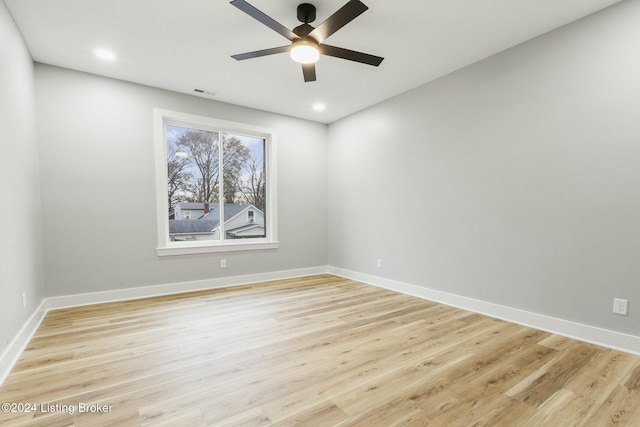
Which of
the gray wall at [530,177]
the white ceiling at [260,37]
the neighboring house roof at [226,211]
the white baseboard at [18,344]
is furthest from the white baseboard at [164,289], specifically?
the white ceiling at [260,37]

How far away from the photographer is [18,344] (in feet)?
7.47

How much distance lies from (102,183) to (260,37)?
254cm

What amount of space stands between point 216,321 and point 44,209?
2.30 meters

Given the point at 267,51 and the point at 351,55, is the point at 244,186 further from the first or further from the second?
the point at 351,55

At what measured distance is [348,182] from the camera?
16.5ft

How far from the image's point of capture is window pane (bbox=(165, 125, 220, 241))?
13.8ft

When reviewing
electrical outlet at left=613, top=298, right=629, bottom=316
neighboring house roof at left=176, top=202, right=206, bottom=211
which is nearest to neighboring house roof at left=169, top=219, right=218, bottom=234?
neighboring house roof at left=176, top=202, right=206, bottom=211

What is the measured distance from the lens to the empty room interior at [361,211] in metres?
1.87

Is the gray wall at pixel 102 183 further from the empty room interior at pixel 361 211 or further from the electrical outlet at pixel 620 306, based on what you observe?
the electrical outlet at pixel 620 306

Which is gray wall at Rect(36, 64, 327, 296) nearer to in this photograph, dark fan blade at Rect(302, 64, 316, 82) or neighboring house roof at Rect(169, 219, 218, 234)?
neighboring house roof at Rect(169, 219, 218, 234)

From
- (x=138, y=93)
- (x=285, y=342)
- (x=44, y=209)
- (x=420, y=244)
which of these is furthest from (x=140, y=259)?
(x=420, y=244)

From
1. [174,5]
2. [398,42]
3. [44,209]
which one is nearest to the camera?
[174,5]

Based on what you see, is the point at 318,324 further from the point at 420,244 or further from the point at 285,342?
the point at 420,244

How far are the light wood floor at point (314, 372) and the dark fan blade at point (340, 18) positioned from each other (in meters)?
2.38
